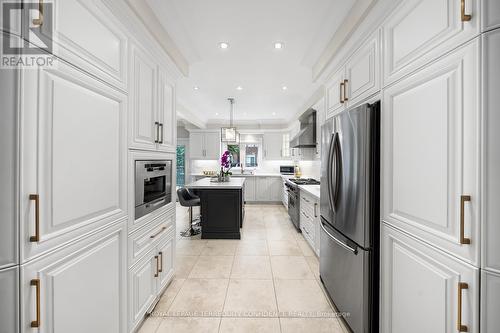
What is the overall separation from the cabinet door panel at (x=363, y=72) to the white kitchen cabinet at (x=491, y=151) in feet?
2.32

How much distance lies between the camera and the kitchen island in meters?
3.74

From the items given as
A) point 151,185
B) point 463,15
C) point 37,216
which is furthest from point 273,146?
point 37,216

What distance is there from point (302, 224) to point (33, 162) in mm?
3756

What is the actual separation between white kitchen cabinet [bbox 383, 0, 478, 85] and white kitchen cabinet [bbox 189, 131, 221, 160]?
6.22m

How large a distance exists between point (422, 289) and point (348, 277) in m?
0.66

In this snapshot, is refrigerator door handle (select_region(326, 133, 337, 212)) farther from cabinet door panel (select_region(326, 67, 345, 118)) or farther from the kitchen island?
the kitchen island

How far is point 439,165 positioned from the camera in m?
1.00

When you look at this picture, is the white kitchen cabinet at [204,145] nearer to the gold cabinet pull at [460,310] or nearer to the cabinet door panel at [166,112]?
the cabinet door panel at [166,112]

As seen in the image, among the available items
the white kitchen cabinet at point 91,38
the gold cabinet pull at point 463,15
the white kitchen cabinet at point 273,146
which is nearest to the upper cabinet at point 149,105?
the white kitchen cabinet at point 91,38

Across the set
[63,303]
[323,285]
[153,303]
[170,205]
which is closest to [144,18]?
[170,205]

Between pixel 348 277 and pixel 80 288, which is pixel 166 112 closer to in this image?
pixel 80 288

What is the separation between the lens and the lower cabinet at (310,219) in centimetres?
300

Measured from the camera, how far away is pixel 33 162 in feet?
2.85

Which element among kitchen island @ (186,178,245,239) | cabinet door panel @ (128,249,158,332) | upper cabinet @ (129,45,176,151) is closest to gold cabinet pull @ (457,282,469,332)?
cabinet door panel @ (128,249,158,332)
